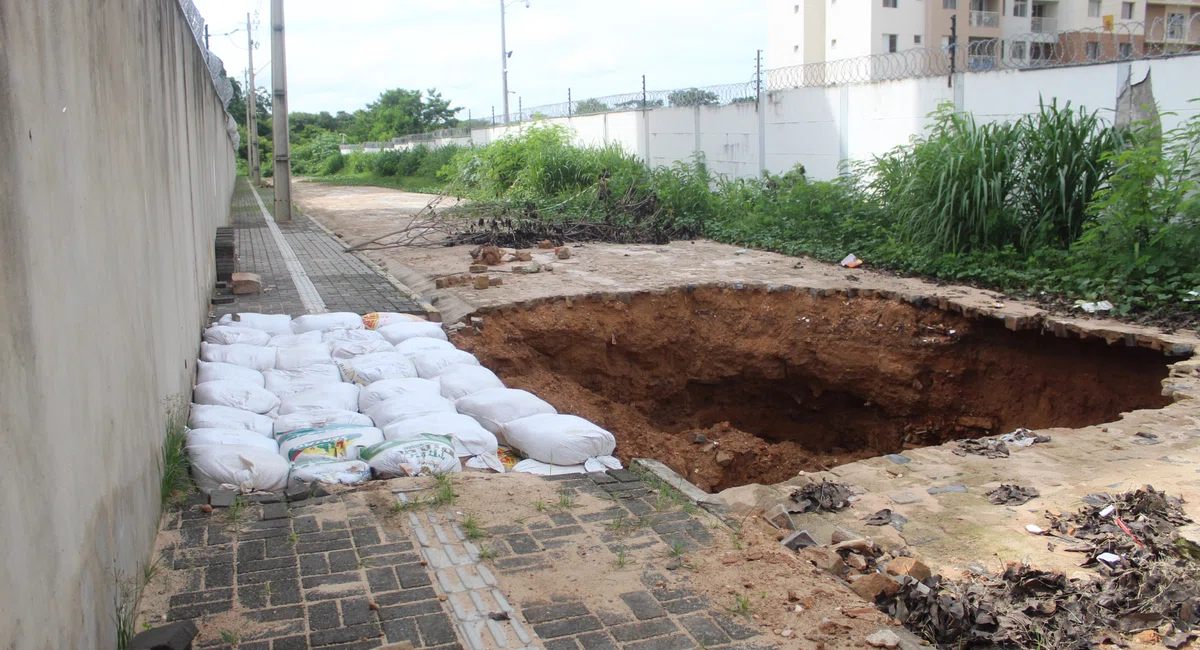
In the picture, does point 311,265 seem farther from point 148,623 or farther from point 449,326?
point 148,623

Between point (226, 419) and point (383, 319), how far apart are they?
8.63ft

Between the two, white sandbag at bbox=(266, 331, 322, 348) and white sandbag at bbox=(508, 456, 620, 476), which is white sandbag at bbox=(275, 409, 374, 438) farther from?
white sandbag at bbox=(266, 331, 322, 348)

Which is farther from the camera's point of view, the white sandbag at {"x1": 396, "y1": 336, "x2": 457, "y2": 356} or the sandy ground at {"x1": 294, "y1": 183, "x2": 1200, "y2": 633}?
the white sandbag at {"x1": 396, "y1": 336, "x2": 457, "y2": 356}

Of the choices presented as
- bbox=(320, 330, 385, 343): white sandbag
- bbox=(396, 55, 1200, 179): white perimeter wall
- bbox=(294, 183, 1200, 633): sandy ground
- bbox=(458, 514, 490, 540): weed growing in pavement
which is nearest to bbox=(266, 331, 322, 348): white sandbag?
bbox=(320, 330, 385, 343): white sandbag

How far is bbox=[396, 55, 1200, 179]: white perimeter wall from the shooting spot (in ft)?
28.3

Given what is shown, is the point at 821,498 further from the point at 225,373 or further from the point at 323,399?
the point at 225,373

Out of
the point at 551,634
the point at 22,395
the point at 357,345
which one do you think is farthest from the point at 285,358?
the point at 22,395

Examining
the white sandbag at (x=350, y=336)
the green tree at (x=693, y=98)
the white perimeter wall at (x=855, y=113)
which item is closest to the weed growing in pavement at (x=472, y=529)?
the white sandbag at (x=350, y=336)

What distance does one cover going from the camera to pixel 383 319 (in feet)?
23.5

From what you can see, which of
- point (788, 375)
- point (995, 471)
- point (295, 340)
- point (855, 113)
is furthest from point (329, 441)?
point (855, 113)

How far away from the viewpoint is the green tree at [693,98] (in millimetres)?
16031

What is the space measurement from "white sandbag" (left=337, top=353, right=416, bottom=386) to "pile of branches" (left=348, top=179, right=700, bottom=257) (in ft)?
21.7

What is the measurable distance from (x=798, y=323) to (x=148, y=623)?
255 inches

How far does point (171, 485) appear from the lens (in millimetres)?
3914
